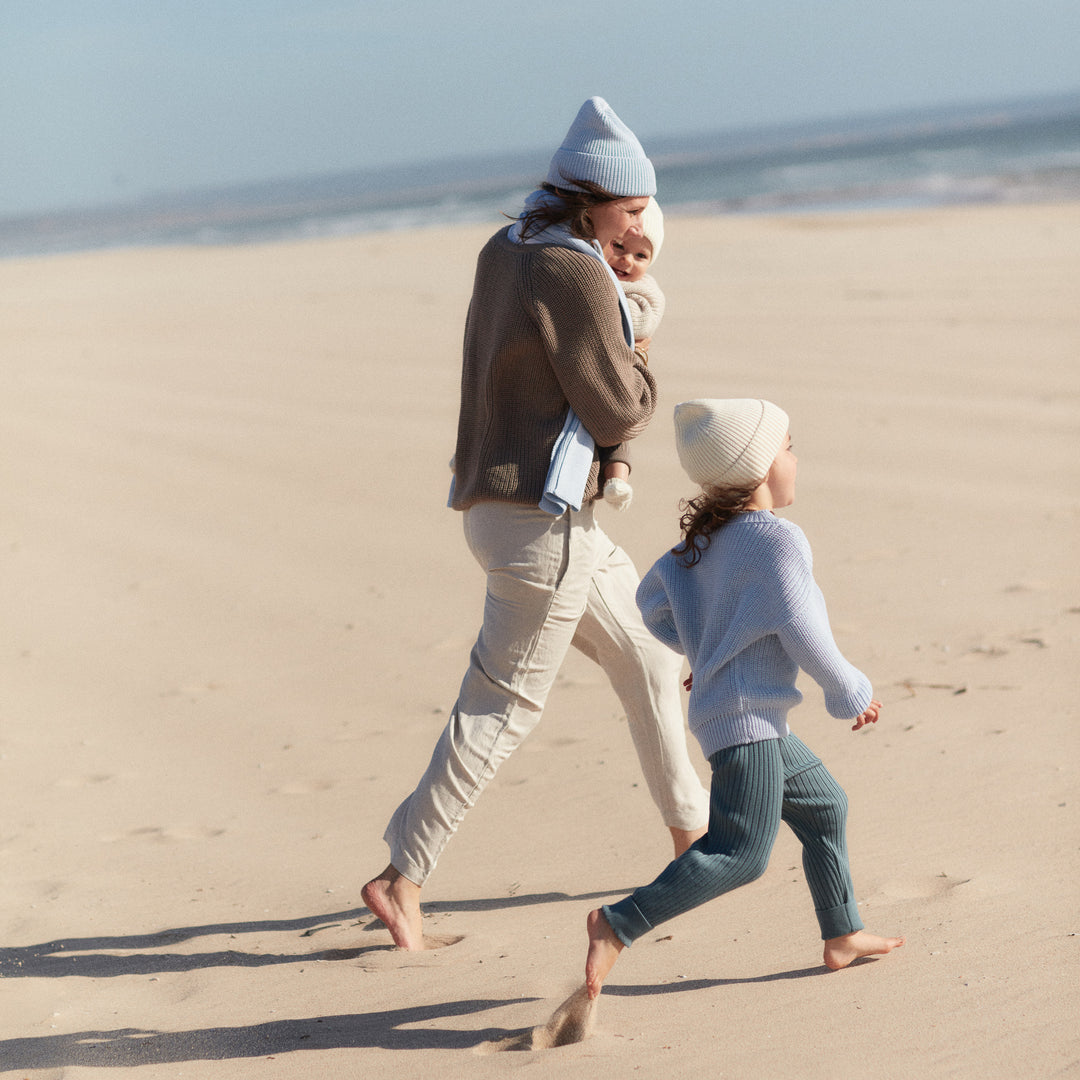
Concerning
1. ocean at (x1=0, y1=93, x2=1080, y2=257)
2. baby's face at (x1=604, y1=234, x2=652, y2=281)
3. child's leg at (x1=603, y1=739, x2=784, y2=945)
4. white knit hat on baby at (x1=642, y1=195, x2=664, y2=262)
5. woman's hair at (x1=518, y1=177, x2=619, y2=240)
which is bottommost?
ocean at (x1=0, y1=93, x2=1080, y2=257)

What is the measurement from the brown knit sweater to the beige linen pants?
0.10 m

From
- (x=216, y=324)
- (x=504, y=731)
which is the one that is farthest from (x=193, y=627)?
(x=216, y=324)

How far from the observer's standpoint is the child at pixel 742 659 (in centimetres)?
239

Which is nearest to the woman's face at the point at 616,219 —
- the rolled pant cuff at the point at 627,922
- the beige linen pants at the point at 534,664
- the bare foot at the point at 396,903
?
the beige linen pants at the point at 534,664

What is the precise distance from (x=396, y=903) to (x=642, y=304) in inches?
59.8

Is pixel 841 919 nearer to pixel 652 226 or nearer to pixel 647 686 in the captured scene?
pixel 647 686

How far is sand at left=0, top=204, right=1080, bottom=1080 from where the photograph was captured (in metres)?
2.61

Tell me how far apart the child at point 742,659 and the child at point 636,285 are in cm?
30

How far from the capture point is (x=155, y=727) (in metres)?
4.72

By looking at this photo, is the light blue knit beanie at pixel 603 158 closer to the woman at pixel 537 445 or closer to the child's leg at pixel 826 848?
the woman at pixel 537 445

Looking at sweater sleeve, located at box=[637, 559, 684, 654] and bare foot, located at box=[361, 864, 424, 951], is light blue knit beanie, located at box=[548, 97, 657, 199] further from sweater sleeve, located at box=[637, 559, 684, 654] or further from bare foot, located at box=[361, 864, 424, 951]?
A: bare foot, located at box=[361, 864, 424, 951]

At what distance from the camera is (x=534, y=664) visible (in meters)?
2.92

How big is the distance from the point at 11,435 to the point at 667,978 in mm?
7858

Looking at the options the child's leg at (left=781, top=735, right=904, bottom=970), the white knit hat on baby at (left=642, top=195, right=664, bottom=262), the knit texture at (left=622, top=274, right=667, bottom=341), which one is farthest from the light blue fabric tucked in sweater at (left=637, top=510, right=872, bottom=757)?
the white knit hat on baby at (left=642, top=195, right=664, bottom=262)
